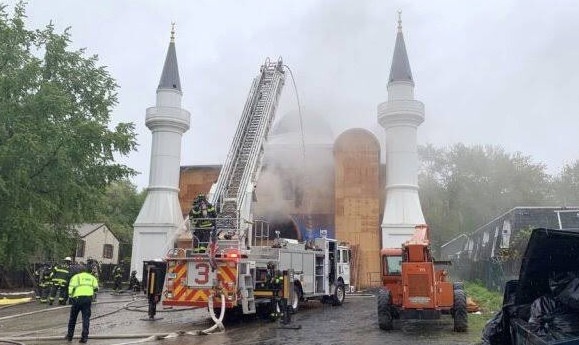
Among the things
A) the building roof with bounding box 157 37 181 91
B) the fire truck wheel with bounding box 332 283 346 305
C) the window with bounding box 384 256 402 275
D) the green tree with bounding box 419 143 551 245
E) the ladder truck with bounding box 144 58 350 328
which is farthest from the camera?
the green tree with bounding box 419 143 551 245

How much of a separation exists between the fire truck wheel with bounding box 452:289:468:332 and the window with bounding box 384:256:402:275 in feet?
6.54

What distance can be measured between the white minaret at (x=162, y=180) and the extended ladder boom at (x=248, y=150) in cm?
1129

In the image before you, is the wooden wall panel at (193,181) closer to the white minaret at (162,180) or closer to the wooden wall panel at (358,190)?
the white minaret at (162,180)

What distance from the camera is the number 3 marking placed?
13531 mm

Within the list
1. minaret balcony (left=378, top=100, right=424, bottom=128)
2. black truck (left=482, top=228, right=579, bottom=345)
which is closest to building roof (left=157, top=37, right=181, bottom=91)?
minaret balcony (left=378, top=100, right=424, bottom=128)

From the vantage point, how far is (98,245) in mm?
43250

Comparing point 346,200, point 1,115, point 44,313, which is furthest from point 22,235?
point 346,200

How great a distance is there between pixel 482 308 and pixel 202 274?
916cm

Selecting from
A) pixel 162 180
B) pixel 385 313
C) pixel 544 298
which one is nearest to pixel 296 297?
pixel 385 313

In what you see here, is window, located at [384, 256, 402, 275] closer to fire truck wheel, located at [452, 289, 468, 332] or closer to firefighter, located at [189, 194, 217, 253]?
fire truck wheel, located at [452, 289, 468, 332]

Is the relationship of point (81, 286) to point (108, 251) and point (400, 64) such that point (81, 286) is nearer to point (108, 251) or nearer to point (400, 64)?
point (400, 64)

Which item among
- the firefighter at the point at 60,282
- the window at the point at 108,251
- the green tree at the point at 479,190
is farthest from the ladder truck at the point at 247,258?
the green tree at the point at 479,190

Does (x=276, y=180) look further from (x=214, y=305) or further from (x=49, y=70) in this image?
(x=214, y=305)

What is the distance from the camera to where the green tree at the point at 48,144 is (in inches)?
947
